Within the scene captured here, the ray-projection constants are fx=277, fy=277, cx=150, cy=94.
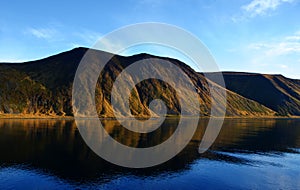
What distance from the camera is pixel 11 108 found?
624 feet

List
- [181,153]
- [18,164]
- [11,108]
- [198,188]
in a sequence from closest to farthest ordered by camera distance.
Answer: [198,188]
[18,164]
[181,153]
[11,108]

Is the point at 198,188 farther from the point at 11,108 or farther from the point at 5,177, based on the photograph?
the point at 11,108

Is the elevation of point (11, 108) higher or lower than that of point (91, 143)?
higher

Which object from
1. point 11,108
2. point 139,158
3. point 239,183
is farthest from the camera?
point 11,108

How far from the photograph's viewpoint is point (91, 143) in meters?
97.8

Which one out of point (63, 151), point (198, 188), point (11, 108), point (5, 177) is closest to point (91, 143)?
point (63, 151)

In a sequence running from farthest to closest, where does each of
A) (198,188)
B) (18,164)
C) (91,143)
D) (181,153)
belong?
(91,143) < (181,153) < (18,164) < (198,188)

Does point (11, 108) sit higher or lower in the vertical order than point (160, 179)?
higher

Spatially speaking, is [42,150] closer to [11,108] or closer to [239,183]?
[239,183]

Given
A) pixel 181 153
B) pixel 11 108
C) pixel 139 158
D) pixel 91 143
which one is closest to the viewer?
pixel 139 158

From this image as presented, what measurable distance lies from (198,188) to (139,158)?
90.7 ft

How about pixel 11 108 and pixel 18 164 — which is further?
pixel 11 108

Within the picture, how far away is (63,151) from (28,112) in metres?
131

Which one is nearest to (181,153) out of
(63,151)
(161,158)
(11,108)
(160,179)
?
(161,158)
